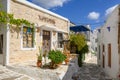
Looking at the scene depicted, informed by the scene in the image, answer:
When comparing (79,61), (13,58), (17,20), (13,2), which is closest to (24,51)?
(13,58)

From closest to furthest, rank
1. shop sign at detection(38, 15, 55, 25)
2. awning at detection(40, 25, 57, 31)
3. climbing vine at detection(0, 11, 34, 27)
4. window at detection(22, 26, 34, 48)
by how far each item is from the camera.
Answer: climbing vine at detection(0, 11, 34, 27), window at detection(22, 26, 34, 48), awning at detection(40, 25, 57, 31), shop sign at detection(38, 15, 55, 25)

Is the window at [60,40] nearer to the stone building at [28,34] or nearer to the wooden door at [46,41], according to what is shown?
the stone building at [28,34]

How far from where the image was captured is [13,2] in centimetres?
1116

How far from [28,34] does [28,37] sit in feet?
0.73

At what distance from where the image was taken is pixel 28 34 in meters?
12.6

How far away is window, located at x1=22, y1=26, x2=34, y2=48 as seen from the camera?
40.3 ft

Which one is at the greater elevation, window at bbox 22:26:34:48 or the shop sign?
the shop sign

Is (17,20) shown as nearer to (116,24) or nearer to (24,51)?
(24,51)

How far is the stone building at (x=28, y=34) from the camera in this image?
1076 centimetres

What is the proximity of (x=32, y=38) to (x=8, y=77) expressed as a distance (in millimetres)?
5379

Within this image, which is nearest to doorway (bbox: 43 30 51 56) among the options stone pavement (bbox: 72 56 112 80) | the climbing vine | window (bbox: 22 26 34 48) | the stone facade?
the stone facade

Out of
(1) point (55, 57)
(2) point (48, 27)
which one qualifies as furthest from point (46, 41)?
(1) point (55, 57)

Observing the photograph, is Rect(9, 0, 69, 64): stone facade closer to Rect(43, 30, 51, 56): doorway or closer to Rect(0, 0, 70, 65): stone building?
Rect(0, 0, 70, 65): stone building

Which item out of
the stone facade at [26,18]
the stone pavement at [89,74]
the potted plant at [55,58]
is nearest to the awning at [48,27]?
the stone facade at [26,18]
